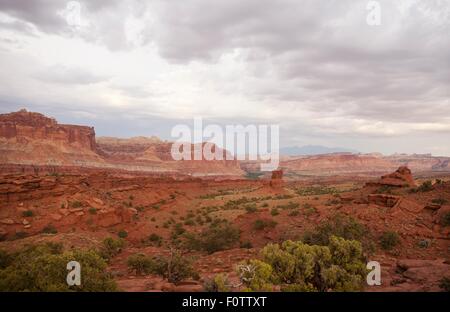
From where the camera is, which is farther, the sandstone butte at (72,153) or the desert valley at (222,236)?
the sandstone butte at (72,153)

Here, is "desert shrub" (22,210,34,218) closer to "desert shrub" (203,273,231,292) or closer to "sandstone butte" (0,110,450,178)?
"desert shrub" (203,273,231,292)

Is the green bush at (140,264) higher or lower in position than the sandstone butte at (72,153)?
lower

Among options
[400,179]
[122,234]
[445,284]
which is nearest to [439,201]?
[400,179]

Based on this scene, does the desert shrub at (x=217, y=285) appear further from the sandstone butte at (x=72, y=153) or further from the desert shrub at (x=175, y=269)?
the sandstone butte at (x=72, y=153)

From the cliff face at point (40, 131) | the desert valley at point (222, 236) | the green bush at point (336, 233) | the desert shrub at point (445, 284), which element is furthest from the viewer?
the cliff face at point (40, 131)

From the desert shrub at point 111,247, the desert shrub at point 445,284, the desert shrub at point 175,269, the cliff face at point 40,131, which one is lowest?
the desert shrub at point 111,247

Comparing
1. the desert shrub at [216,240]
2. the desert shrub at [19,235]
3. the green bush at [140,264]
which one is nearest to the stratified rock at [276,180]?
the desert shrub at [216,240]
